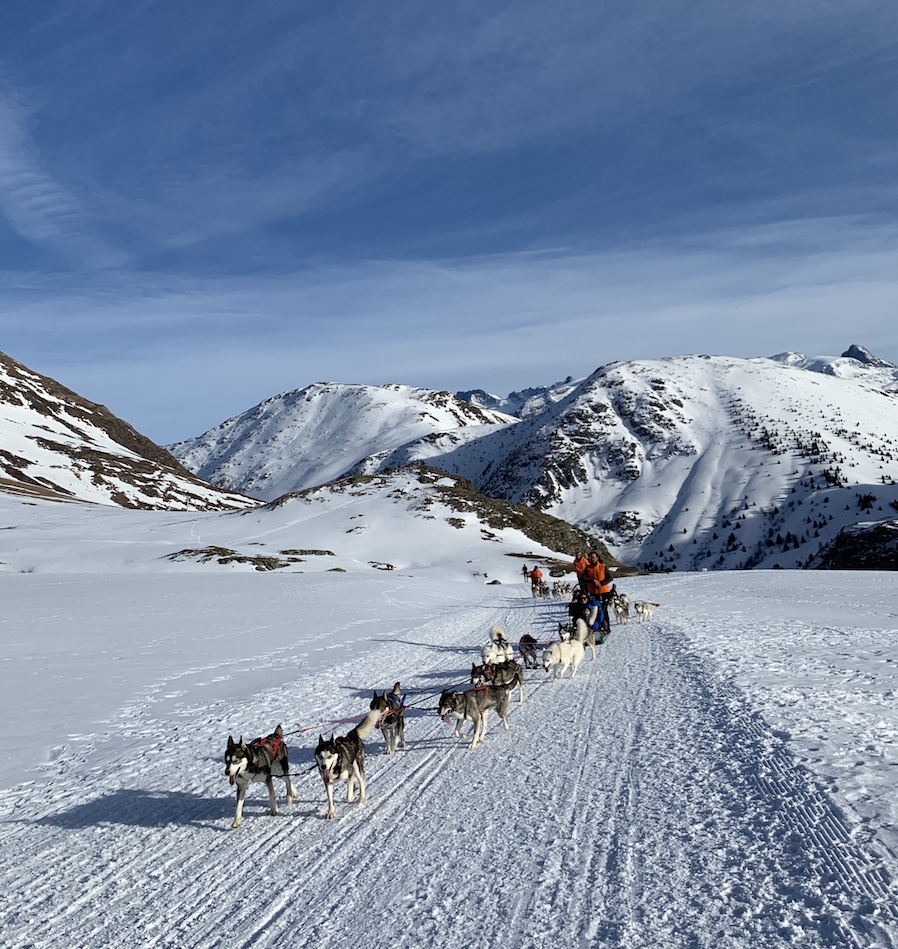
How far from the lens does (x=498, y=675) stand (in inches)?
403

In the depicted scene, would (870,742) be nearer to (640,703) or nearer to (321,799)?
(640,703)

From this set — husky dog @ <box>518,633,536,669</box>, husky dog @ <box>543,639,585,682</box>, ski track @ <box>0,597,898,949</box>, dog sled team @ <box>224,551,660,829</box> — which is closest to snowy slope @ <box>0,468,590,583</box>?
husky dog @ <box>518,633,536,669</box>

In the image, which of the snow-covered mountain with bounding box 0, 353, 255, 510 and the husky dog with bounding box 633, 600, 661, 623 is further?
the snow-covered mountain with bounding box 0, 353, 255, 510

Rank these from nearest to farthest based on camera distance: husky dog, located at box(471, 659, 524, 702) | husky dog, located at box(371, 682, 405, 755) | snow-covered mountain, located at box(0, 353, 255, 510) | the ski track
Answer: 1. the ski track
2. husky dog, located at box(371, 682, 405, 755)
3. husky dog, located at box(471, 659, 524, 702)
4. snow-covered mountain, located at box(0, 353, 255, 510)

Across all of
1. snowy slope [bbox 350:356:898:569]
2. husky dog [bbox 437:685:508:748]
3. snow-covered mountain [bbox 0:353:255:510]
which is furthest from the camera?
snowy slope [bbox 350:356:898:569]

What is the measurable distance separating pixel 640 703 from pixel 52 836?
778 centimetres

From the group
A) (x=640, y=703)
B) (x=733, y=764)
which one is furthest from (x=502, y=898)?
(x=640, y=703)

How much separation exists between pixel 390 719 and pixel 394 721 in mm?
126

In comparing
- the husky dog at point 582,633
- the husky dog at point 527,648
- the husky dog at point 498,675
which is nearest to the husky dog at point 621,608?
the husky dog at point 582,633

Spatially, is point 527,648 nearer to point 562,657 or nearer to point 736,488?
point 562,657

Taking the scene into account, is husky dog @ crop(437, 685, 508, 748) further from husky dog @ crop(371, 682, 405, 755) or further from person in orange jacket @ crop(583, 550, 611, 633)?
person in orange jacket @ crop(583, 550, 611, 633)

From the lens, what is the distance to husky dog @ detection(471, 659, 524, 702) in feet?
32.6

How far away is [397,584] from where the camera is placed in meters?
37.3

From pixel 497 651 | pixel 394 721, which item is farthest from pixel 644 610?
pixel 394 721
